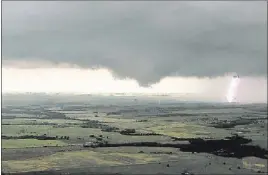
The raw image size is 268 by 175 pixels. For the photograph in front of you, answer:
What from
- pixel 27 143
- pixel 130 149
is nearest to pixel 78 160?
pixel 130 149

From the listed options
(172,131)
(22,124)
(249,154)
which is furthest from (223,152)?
(22,124)

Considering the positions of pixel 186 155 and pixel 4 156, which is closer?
pixel 4 156

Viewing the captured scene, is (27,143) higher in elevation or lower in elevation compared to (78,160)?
higher

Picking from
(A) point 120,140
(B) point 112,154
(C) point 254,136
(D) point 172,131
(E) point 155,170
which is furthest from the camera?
(D) point 172,131

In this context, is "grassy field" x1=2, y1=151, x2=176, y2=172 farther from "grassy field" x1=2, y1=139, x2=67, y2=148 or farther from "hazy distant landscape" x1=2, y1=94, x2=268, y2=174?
"grassy field" x1=2, y1=139, x2=67, y2=148

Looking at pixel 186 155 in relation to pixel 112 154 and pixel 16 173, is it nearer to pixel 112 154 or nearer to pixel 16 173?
pixel 112 154

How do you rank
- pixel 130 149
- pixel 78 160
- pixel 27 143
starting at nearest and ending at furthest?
1. pixel 78 160
2. pixel 130 149
3. pixel 27 143

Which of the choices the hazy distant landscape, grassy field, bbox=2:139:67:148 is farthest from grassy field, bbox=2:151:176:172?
grassy field, bbox=2:139:67:148

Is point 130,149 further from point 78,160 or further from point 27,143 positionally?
point 27,143
